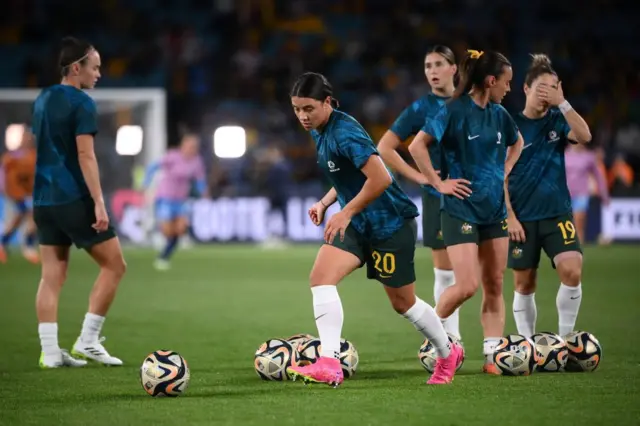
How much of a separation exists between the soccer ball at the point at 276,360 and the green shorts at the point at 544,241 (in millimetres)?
2079

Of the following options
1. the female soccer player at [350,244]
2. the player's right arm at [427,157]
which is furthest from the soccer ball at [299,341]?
the player's right arm at [427,157]

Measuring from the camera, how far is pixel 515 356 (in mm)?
7977

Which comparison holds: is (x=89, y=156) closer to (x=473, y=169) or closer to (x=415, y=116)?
(x=415, y=116)

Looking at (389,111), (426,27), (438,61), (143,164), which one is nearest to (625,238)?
(389,111)

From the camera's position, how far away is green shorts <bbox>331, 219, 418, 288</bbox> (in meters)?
7.49

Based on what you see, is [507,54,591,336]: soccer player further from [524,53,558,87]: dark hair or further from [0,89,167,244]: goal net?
[0,89,167,244]: goal net

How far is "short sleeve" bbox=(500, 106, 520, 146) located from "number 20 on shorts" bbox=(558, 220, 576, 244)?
93cm

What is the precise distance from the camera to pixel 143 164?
26.3 m

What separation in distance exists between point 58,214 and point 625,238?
1913 centimetres

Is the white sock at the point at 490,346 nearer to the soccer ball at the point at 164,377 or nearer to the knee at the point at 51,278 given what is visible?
the soccer ball at the point at 164,377

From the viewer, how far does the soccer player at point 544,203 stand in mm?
8828

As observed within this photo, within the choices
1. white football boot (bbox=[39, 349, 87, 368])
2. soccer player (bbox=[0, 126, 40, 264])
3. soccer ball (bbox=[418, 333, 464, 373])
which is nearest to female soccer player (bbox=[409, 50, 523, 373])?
soccer ball (bbox=[418, 333, 464, 373])

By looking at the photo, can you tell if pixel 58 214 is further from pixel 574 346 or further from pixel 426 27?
pixel 426 27

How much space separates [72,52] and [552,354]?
14.1ft
